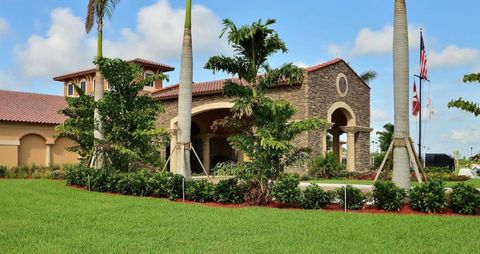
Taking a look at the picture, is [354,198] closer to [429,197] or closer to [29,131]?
[429,197]

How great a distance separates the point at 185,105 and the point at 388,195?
7493 millimetres

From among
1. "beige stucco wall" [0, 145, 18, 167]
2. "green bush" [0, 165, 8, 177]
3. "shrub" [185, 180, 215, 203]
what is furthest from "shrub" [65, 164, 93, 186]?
"beige stucco wall" [0, 145, 18, 167]

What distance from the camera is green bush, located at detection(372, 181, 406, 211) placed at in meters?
11.8

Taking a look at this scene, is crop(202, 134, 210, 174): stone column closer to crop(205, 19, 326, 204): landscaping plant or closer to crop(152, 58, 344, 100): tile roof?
crop(152, 58, 344, 100): tile roof

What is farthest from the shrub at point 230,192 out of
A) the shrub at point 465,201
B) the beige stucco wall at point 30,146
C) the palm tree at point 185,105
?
the beige stucco wall at point 30,146

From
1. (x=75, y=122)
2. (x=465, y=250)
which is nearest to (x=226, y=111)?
(x=75, y=122)

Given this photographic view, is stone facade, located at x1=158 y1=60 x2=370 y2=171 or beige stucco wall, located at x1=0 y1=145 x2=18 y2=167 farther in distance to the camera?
beige stucco wall, located at x1=0 y1=145 x2=18 y2=167

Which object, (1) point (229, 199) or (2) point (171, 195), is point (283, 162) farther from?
(2) point (171, 195)

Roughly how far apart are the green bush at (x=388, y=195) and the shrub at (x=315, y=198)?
1.16 m

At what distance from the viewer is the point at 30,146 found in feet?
104

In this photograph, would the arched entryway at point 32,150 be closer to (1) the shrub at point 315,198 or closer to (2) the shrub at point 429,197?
(1) the shrub at point 315,198

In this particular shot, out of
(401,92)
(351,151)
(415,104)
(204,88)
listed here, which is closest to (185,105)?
(401,92)

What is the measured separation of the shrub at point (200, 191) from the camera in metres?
13.9

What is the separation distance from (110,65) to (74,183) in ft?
17.0
